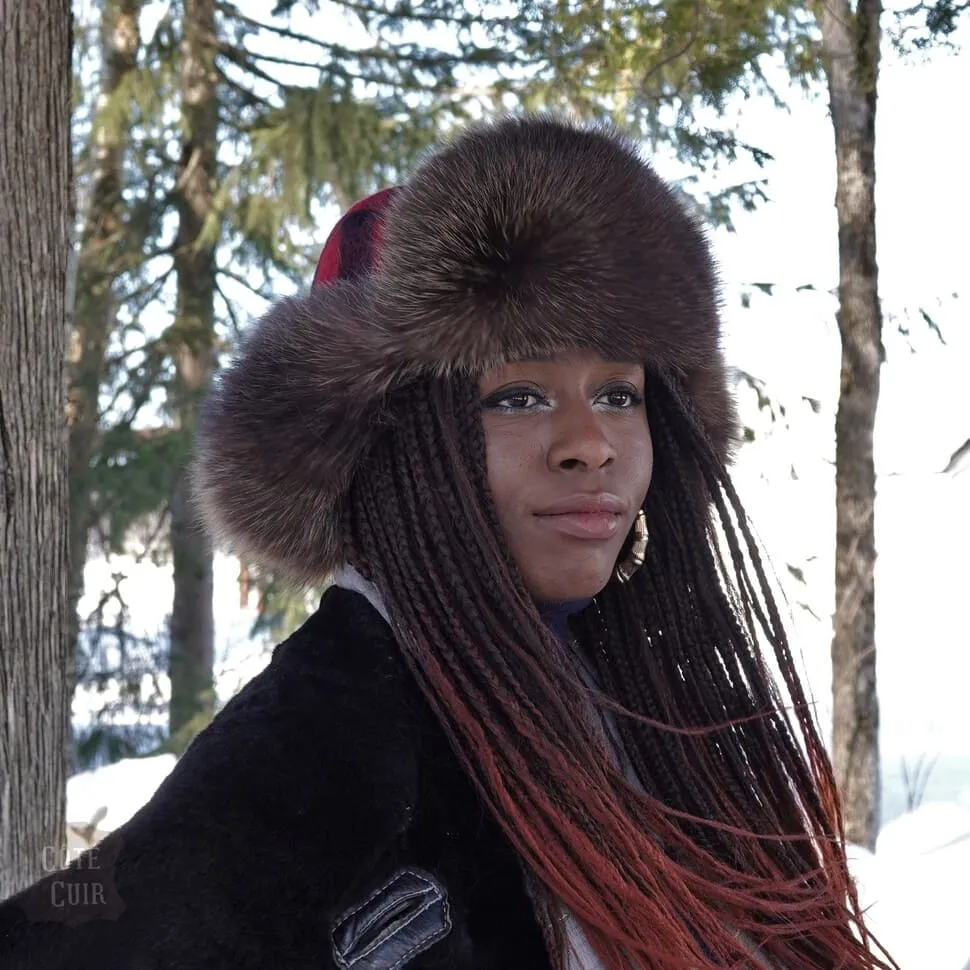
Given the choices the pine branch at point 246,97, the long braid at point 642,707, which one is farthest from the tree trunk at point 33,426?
the pine branch at point 246,97

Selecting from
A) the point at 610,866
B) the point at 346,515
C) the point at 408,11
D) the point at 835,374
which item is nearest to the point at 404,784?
the point at 610,866

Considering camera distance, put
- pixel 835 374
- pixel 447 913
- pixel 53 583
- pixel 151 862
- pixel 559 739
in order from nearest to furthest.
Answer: pixel 151 862
pixel 447 913
pixel 559 739
pixel 53 583
pixel 835 374

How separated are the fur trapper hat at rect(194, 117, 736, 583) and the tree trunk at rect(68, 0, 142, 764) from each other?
6.97m

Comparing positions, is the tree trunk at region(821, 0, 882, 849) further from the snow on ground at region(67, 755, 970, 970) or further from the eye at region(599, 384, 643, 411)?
the eye at region(599, 384, 643, 411)

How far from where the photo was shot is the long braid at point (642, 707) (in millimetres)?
1636

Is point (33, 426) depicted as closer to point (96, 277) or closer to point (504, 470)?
point (504, 470)

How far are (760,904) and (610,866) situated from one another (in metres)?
0.26

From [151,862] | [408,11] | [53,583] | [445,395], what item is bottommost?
[151,862]

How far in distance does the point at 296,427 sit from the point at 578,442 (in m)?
0.43

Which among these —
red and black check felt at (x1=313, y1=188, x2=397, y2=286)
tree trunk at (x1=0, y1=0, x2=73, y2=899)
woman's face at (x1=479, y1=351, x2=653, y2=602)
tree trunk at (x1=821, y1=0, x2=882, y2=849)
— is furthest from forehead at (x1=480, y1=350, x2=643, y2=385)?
tree trunk at (x1=821, y1=0, x2=882, y2=849)

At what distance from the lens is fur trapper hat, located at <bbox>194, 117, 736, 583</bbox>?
1.76 metres

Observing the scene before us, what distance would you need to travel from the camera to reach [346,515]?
1.84 m

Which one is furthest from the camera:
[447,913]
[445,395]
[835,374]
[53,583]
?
[835,374]

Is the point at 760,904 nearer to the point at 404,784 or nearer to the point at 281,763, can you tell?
the point at 404,784
